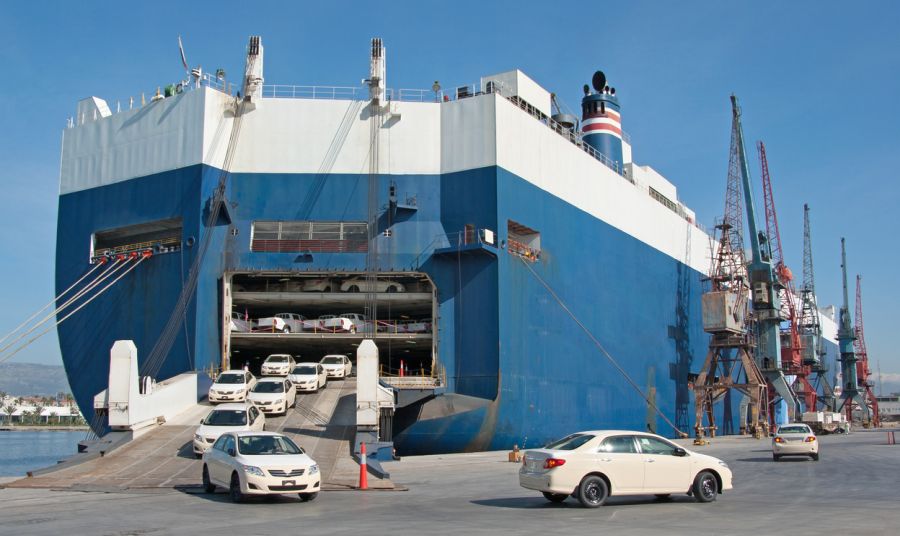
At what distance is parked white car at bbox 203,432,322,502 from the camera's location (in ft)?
54.4

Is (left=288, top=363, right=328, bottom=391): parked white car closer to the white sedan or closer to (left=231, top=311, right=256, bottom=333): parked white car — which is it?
(left=231, top=311, right=256, bottom=333): parked white car

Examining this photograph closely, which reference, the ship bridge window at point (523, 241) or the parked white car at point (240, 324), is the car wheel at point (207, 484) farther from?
the ship bridge window at point (523, 241)

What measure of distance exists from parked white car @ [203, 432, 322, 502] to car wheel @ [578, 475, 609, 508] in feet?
17.8

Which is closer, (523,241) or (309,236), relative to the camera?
(309,236)

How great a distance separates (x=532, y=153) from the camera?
42.8m

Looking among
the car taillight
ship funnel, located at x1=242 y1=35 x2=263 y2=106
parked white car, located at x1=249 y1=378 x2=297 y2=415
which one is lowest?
the car taillight

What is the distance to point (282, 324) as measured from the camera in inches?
1544

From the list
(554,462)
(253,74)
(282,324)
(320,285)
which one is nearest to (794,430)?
(554,462)

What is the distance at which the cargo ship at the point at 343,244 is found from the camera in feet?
125

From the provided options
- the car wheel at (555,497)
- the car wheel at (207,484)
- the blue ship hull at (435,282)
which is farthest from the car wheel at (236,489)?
the blue ship hull at (435,282)

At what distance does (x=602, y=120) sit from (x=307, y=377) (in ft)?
118

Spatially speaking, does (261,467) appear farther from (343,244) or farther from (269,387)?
(343,244)

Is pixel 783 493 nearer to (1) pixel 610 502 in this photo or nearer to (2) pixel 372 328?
(1) pixel 610 502

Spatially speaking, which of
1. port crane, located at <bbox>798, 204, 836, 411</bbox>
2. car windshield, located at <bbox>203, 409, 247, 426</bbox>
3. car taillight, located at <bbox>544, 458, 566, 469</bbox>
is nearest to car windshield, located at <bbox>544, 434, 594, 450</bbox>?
car taillight, located at <bbox>544, 458, 566, 469</bbox>
